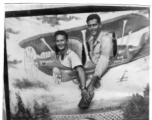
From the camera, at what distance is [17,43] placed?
845 mm

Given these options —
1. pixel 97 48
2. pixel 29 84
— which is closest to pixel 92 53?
pixel 97 48

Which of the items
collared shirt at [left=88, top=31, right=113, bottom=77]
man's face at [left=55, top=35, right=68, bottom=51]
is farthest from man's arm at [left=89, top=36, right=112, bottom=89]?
man's face at [left=55, top=35, right=68, bottom=51]

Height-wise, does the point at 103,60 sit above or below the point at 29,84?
above

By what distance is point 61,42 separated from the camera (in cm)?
85

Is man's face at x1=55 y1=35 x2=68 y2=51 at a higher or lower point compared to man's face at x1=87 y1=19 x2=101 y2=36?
lower

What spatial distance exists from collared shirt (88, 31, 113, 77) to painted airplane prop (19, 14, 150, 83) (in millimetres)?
18

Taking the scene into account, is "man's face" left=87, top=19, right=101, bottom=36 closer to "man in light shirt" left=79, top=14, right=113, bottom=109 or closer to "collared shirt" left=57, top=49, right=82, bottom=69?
"man in light shirt" left=79, top=14, right=113, bottom=109

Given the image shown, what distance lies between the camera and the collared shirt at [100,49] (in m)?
0.85

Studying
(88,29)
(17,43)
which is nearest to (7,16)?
(17,43)

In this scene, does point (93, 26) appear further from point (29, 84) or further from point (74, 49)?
point (29, 84)

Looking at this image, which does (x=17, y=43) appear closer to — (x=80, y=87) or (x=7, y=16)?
(x=7, y=16)

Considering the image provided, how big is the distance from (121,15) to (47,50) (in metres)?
0.36

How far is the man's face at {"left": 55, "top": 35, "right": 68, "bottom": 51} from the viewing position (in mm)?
845

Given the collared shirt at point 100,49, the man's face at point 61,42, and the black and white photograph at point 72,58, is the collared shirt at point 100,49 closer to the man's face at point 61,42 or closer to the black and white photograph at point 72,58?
the black and white photograph at point 72,58
